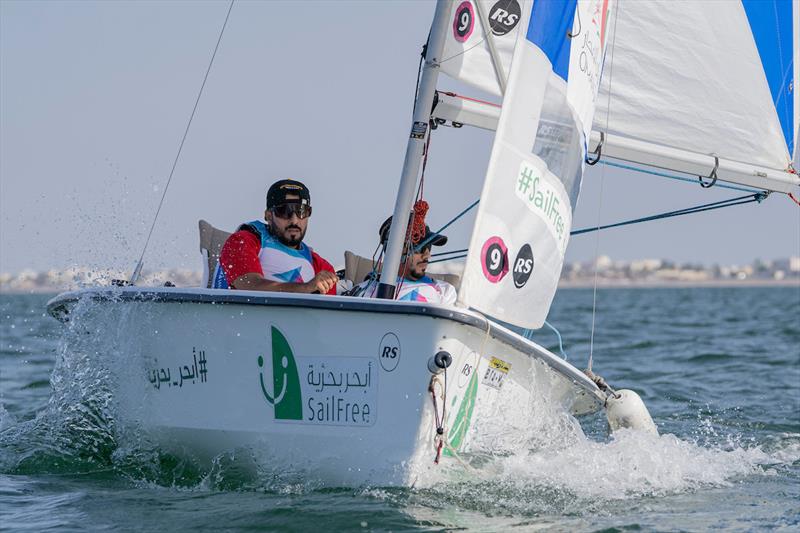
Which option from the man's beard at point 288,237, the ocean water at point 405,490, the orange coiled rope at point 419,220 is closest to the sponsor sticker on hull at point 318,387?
the ocean water at point 405,490

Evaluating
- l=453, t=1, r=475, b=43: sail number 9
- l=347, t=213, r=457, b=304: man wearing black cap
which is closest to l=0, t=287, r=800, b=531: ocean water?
l=347, t=213, r=457, b=304: man wearing black cap

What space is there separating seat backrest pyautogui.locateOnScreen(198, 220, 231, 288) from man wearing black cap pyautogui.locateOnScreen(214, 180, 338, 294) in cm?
46

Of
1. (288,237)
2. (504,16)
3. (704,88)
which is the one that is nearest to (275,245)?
(288,237)

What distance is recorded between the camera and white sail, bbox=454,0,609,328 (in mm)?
4453

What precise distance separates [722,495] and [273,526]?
6.88 feet

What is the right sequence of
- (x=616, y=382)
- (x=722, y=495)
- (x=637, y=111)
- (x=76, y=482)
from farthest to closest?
(x=616, y=382) < (x=637, y=111) < (x=76, y=482) < (x=722, y=495)

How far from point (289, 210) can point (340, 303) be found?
3.44 feet

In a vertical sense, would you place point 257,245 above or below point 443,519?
above

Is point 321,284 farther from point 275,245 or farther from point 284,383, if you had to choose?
point 275,245

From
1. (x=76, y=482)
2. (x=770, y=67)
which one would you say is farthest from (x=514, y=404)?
(x=770, y=67)

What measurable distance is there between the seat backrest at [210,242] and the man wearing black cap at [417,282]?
2.95ft

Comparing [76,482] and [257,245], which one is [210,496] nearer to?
[76,482]

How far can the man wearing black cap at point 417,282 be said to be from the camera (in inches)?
205

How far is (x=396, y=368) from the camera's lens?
4.46 meters
